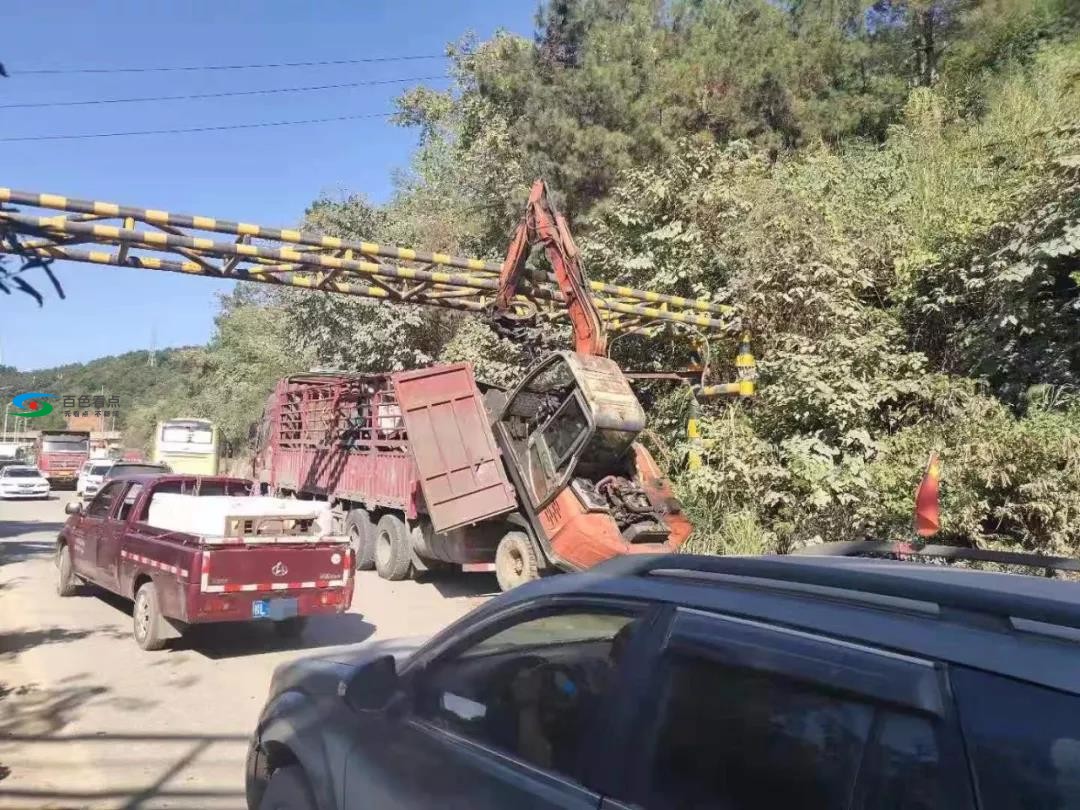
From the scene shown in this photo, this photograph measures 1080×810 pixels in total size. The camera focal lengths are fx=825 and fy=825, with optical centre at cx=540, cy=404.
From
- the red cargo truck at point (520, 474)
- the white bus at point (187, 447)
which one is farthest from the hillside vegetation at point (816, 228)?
the white bus at point (187, 447)

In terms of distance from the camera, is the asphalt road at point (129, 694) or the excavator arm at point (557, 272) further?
the excavator arm at point (557, 272)

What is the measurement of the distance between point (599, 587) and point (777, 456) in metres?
11.2

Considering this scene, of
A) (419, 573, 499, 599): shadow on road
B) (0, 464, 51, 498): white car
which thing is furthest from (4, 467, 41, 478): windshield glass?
(419, 573, 499, 599): shadow on road

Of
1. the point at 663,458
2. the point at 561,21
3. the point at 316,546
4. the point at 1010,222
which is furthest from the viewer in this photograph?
the point at 561,21

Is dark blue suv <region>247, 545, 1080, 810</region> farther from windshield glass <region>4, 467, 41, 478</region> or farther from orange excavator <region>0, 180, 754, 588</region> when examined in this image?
windshield glass <region>4, 467, 41, 478</region>

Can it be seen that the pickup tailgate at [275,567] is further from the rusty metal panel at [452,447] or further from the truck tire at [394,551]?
the truck tire at [394,551]

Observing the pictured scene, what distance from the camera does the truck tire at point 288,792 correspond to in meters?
2.90

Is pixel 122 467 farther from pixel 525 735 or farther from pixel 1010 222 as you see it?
pixel 525 735

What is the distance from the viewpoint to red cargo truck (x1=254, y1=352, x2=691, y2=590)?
10.2m

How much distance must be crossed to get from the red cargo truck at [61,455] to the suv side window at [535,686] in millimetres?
39785

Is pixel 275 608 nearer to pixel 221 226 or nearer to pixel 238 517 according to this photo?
pixel 238 517

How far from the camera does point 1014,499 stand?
30.3 ft

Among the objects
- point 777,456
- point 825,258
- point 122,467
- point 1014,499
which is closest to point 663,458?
point 777,456

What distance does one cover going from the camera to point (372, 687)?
264cm
